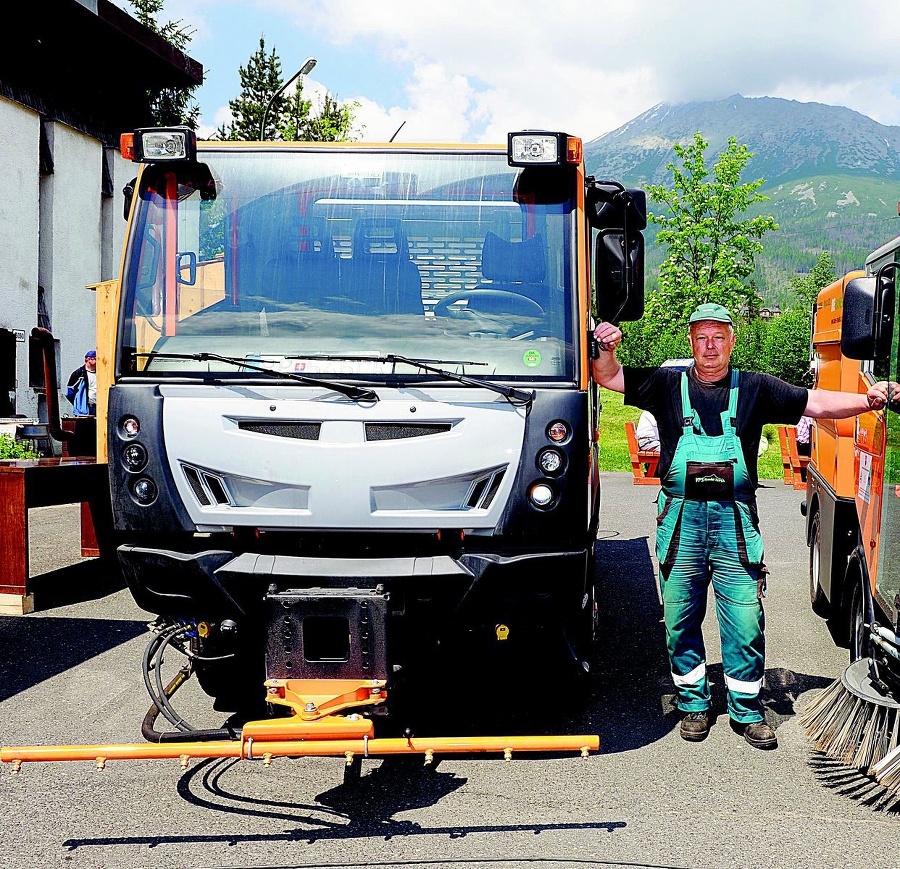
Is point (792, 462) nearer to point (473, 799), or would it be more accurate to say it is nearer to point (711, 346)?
point (711, 346)

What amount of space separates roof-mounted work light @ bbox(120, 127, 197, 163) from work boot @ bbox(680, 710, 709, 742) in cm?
363

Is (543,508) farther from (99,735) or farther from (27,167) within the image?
(27,167)

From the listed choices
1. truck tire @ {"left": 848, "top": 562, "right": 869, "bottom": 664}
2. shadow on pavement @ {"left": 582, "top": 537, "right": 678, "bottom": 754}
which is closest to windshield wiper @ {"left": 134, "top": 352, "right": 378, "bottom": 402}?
shadow on pavement @ {"left": 582, "top": 537, "right": 678, "bottom": 754}

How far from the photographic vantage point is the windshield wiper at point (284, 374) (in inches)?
184

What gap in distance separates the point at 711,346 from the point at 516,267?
3.58 ft

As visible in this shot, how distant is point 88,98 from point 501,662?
1811 cm

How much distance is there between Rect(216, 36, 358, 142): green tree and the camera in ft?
120

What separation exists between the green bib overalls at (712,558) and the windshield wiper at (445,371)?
1.18 meters

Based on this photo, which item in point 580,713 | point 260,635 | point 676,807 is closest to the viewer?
point 676,807

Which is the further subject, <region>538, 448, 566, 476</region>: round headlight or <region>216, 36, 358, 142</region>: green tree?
<region>216, 36, 358, 142</region>: green tree

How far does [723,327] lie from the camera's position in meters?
5.50

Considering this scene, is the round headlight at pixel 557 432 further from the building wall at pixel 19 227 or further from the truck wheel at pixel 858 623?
the building wall at pixel 19 227

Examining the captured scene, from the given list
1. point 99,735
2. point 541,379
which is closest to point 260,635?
point 99,735

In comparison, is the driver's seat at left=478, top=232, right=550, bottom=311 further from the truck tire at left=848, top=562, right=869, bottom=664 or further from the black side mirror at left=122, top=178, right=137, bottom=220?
the truck tire at left=848, top=562, right=869, bottom=664
